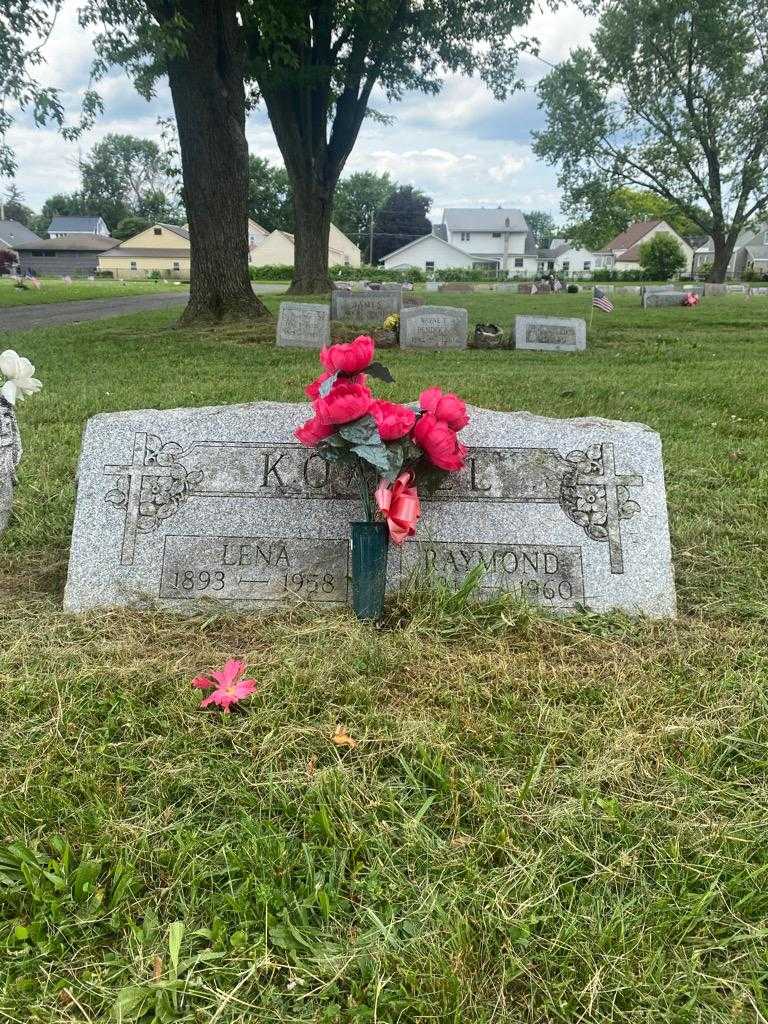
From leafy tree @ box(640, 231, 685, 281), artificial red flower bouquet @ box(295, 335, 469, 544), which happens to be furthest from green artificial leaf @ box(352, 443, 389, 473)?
leafy tree @ box(640, 231, 685, 281)

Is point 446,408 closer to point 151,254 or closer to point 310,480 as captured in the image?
point 310,480

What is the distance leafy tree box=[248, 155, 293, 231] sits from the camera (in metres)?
68.7

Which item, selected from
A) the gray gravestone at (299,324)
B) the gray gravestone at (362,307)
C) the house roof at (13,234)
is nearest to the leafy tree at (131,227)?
the house roof at (13,234)

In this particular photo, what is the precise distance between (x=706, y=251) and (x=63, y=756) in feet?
284

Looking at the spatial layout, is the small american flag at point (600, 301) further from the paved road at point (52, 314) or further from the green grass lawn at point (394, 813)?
the green grass lawn at point (394, 813)

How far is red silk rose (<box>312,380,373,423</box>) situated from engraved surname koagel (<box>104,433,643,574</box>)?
1.58ft

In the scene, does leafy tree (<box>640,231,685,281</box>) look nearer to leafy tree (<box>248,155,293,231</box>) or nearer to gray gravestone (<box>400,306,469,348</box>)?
leafy tree (<box>248,155,293,231</box>)

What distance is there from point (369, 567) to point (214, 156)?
1075 cm

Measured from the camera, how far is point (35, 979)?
148 centimetres

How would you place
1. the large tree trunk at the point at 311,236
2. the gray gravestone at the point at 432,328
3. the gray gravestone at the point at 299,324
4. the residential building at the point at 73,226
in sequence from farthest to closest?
the residential building at the point at 73,226 → the large tree trunk at the point at 311,236 → the gray gravestone at the point at 432,328 → the gray gravestone at the point at 299,324

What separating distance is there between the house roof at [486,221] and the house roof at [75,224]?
4019 cm

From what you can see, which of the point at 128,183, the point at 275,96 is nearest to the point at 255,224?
the point at 128,183

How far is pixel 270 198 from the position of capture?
72000 millimetres

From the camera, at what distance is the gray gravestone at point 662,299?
22.8 metres
